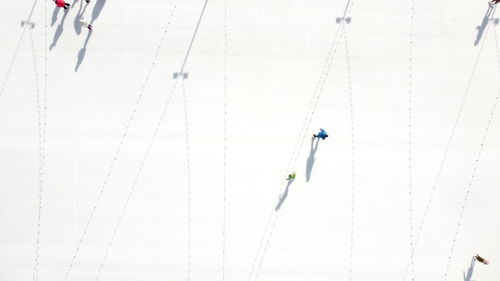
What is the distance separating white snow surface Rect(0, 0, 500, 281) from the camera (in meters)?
9.78

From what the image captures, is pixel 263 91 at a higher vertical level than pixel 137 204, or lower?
higher

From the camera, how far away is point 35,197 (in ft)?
32.0

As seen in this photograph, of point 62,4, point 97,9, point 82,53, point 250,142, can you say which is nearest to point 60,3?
point 62,4

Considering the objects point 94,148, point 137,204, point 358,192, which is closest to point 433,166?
point 358,192

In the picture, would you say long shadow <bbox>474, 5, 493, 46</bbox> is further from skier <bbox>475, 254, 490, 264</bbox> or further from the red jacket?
the red jacket

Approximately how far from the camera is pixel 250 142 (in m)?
9.90

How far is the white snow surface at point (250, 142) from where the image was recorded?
978 cm

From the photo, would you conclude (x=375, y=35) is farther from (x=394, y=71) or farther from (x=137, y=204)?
(x=137, y=204)

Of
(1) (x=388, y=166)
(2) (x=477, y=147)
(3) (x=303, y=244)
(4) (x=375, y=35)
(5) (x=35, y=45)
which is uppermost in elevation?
(4) (x=375, y=35)

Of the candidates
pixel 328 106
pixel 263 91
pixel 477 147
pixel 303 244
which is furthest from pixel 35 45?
pixel 477 147

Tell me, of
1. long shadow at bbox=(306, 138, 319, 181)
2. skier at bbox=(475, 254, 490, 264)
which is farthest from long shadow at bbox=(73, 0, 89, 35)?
skier at bbox=(475, 254, 490, 264)

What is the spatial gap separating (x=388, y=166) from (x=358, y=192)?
37.4 inches

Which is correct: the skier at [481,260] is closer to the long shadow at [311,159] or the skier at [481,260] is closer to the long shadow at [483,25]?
the long shadow at [311,159]

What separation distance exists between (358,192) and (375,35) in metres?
3.79
